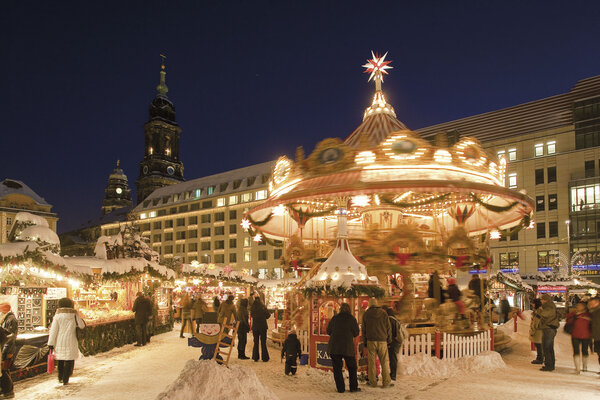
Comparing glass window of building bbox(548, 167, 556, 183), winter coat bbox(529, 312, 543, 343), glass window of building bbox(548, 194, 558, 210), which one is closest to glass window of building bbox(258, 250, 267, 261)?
glass window of building bbox(548, 194, 558, 210)

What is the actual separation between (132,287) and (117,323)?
18.3ft

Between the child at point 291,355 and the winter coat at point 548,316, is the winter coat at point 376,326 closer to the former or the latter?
the child at point 291,355

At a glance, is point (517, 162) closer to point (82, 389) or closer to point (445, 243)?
point (445, 243)

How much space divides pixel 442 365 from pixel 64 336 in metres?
7.88

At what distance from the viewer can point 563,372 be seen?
39.3 feet

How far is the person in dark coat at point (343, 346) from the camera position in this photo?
9375 millimetres

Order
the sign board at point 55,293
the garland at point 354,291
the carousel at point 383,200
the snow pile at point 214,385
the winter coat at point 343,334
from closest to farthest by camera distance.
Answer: the snow pile at point 214,385
the winter coat at point 343,334
the garland at point 354,291
the carousel at point 383,200
the sign board at point 55,293

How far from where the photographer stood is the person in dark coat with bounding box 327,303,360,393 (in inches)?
369

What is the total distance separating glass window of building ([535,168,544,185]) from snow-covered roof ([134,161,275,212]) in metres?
27.7

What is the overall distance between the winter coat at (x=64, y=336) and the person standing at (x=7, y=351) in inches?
37.4

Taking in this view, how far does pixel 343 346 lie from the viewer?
9359 millimetres

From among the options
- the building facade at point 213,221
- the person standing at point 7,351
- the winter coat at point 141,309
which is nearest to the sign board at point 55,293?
the winter coat at point 141,309

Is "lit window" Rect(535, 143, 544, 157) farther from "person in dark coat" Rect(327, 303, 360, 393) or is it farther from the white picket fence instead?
"person in dark coat" Rect(327, 303, 360, 393)

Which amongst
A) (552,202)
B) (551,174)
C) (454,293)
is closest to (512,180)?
(551,174)
